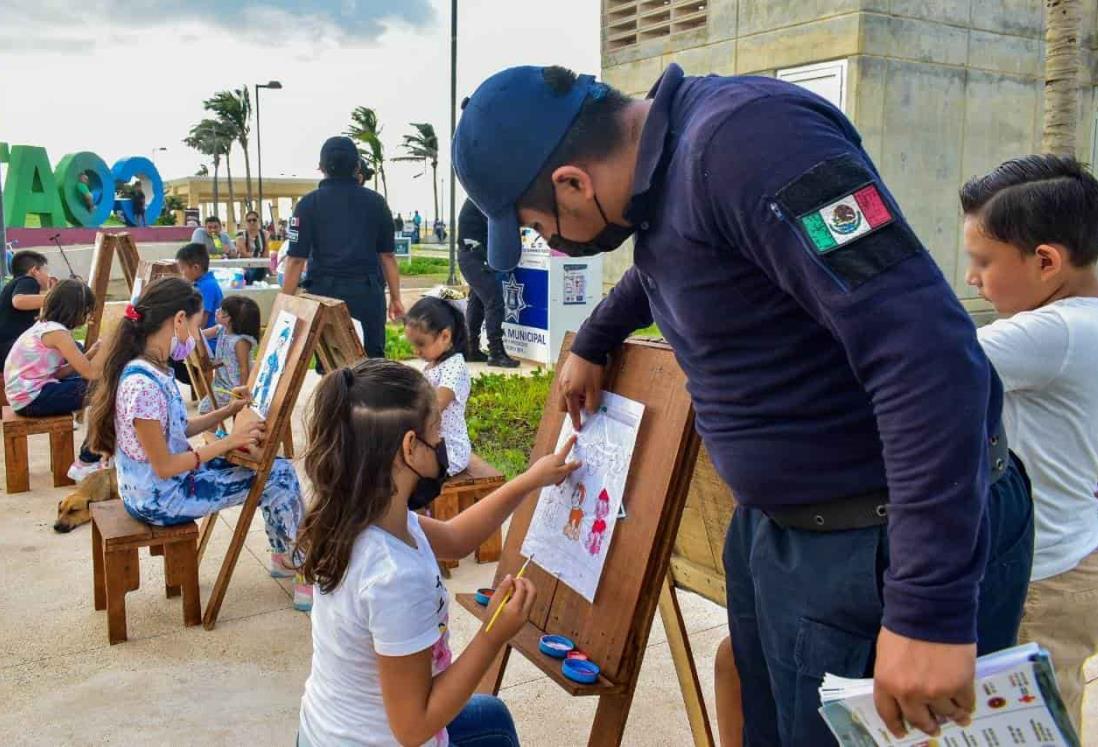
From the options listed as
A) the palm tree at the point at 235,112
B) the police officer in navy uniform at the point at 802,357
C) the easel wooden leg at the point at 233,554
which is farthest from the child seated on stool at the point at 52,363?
the palm tree at the point at 235,112

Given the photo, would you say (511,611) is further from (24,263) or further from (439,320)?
(24,263)

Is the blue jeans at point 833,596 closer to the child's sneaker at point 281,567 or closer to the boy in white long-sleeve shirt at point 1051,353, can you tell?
the boy in white long-sleeve shirt at point 1051,353

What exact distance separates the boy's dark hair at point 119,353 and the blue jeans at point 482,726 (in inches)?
95.3

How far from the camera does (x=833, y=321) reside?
51.3 inches

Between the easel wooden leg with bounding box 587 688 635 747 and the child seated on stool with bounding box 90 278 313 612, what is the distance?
2123mm

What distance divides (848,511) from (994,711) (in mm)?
340

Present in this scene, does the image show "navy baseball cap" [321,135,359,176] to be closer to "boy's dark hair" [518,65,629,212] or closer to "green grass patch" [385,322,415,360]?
"green grass patch" [385,322,415,360]

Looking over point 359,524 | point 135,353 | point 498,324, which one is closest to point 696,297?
point 359,524

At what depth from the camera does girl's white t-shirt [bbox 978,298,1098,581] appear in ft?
6.24

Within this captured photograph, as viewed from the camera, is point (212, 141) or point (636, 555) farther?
point (212, 141)

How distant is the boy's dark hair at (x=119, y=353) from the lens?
3.95 meters

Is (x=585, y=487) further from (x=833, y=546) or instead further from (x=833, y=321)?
(x=833, y=321)

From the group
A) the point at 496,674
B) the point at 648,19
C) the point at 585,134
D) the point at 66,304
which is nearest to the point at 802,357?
the point at 585,134

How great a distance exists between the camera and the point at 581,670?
213 centimetres
